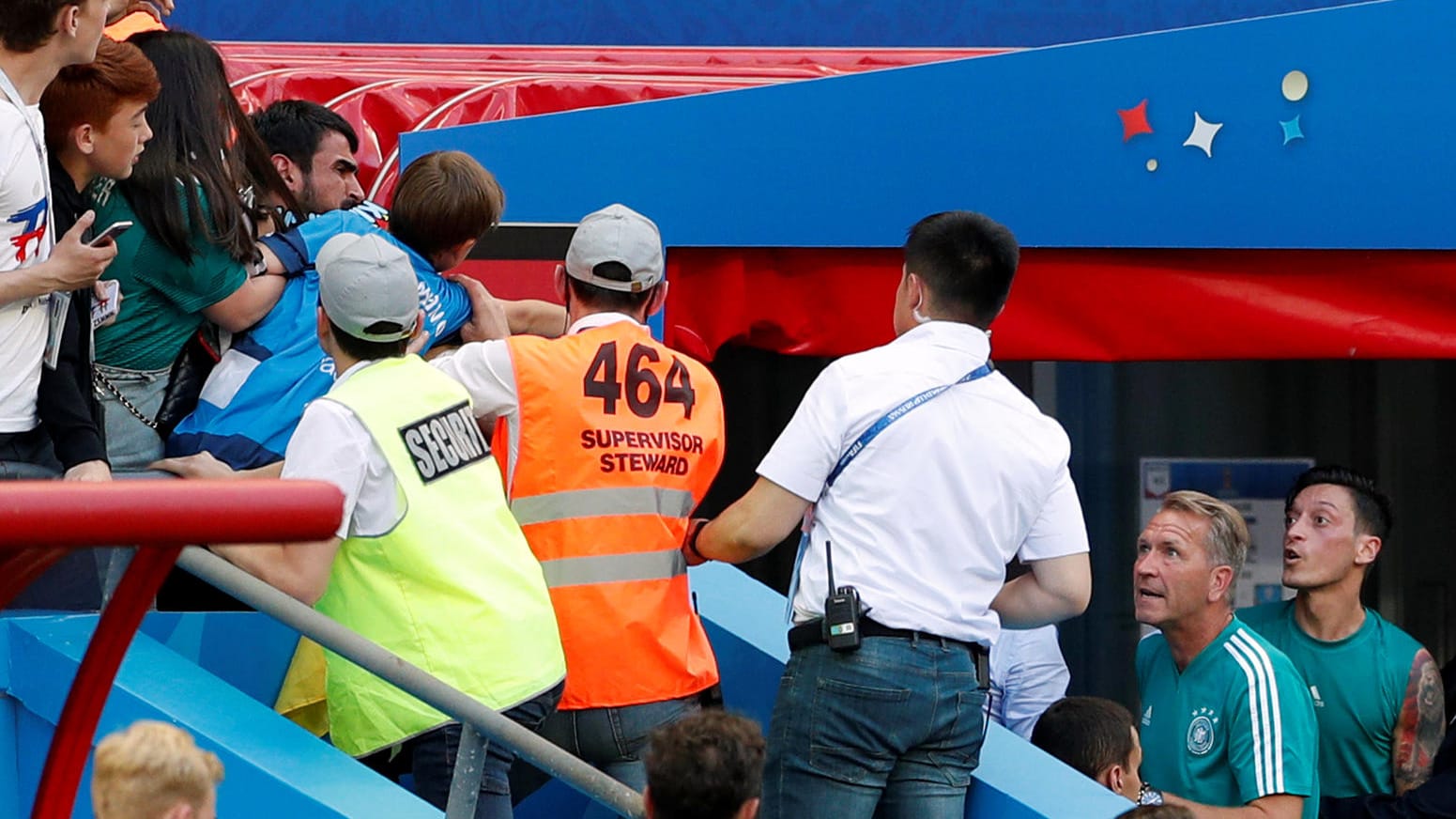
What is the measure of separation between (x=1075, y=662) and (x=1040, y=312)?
211 centimetres

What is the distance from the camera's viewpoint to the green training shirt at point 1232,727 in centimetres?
390

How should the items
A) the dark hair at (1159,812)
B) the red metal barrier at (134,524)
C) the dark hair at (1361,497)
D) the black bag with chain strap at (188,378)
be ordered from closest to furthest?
the red metal barrier at (134,524) < the dark hair at (1159,812) < the black bag with chain strap at (188,378) < the dark hair at (1361,497)

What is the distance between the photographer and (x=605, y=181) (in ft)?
15.5

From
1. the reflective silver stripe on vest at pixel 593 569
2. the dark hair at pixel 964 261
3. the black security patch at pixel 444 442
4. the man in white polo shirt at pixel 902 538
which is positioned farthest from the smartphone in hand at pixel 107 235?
the dark hair at pixel 964 261

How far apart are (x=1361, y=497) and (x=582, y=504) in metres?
2.44

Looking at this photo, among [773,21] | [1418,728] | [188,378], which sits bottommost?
[1418,728]

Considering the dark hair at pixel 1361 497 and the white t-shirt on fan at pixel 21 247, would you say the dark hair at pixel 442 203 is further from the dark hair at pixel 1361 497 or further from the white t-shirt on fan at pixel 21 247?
the dark hair at pixel 1361 497

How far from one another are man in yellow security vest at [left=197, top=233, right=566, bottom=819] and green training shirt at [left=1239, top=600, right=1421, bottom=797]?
7.81 feet

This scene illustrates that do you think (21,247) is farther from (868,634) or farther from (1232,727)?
(1232,727)

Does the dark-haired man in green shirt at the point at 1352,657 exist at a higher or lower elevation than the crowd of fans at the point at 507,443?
lower

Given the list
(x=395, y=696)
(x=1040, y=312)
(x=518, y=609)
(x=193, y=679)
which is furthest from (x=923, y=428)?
(x=1040, y=312)

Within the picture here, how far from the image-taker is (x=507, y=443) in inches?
137

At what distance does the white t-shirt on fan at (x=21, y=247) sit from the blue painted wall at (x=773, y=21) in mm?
4434

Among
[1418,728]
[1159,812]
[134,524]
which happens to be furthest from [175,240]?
[1418,728]
